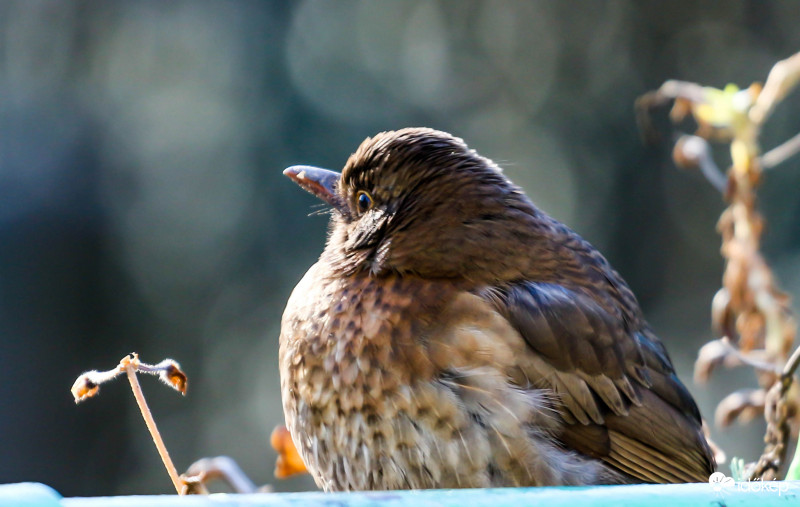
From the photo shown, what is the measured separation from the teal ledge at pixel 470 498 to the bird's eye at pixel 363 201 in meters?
1.70

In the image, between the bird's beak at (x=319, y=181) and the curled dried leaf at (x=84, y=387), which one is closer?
the curled dried leaf at (x=84, y=387)

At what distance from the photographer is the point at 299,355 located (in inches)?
105

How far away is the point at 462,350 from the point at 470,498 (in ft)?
3.91

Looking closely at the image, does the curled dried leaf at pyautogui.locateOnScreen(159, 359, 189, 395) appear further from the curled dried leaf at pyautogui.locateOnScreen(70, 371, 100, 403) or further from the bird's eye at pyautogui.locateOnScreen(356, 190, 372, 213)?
the bird's eye at pyautogui.locateOnScreen(356, 190, 372, 213)

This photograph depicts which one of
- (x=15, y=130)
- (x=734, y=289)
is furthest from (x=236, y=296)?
(x=734, y=289)

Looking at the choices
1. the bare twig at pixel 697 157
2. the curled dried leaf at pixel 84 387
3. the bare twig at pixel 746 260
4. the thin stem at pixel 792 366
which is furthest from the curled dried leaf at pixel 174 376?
the bare twig at pixel 697 157

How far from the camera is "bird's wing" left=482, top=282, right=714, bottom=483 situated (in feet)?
8.46

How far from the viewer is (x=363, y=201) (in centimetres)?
299

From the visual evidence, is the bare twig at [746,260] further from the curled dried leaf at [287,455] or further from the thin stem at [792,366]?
the curled dried leaf at [287,455]

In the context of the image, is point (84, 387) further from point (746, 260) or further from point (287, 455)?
point (746, 260)

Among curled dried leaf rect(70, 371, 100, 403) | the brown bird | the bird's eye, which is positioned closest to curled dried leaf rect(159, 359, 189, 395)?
curled dried leaf rect(70, 371, 100, 403)

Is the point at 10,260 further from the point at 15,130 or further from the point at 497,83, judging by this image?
the point at 497,83

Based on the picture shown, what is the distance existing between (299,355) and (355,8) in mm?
4178

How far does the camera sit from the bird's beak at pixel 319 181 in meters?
3.08
